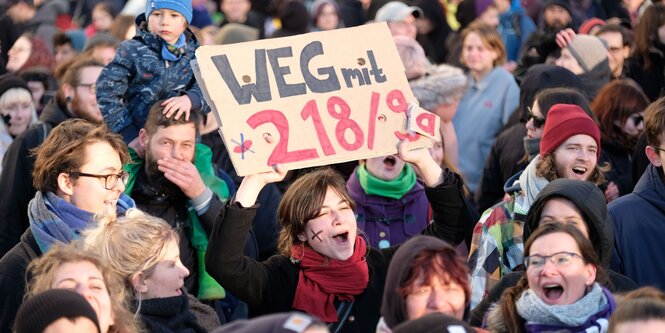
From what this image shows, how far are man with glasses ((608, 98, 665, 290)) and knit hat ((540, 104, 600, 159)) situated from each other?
0.37 meters

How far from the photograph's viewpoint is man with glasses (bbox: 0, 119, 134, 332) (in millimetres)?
6258

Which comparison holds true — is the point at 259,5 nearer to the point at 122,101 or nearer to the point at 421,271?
the point at 122,101

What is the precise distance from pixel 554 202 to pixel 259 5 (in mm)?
12239

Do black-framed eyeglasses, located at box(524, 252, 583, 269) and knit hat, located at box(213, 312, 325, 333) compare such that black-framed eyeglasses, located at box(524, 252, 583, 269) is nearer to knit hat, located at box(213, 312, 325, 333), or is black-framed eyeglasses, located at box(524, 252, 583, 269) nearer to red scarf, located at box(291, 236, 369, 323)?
red scarf, located at box(291, 236, 369, 323)

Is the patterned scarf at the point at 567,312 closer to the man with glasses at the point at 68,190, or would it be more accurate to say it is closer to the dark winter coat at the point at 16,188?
the man with glasses at the point at 68,190

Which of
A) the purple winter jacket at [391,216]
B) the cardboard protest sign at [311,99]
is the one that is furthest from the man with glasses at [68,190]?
the purple winter jacket at [391,216]

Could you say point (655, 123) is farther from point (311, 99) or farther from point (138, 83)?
point (138, 83)

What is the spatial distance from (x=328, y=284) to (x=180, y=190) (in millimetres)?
1385

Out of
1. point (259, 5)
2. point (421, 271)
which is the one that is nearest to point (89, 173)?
point (421, 271)

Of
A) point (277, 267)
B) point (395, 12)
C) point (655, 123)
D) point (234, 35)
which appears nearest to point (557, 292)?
point (277, 267)

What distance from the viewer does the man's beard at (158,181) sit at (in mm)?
7215

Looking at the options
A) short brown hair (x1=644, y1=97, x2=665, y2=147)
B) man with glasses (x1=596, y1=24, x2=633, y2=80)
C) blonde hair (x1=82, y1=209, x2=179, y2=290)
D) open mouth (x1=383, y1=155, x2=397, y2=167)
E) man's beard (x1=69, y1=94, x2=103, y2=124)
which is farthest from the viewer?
man with glasses (x1=596, y1=24, x2=633, y2=80)

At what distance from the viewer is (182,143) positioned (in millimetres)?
7238

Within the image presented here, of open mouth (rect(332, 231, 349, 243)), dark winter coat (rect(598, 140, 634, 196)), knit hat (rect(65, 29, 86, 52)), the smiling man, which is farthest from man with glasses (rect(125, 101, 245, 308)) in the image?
knit hat (rect(65, 29, 86, 52))
